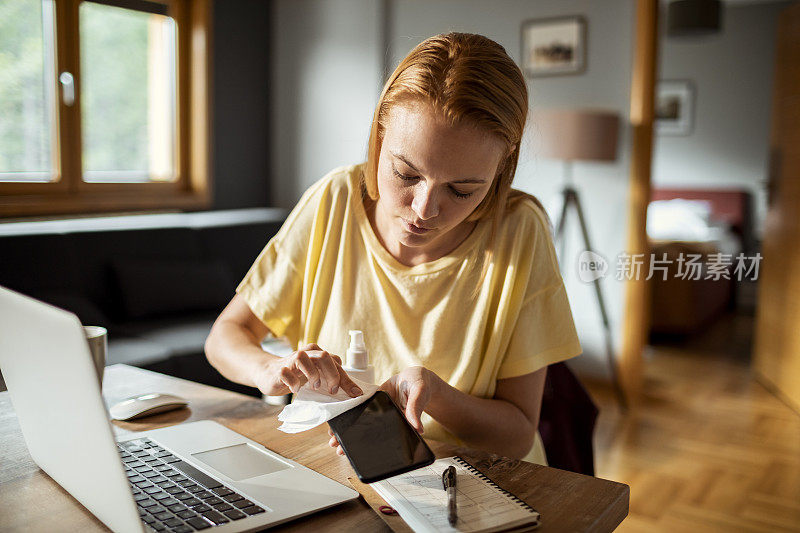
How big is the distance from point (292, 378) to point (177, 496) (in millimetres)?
185

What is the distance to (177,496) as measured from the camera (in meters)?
0.78

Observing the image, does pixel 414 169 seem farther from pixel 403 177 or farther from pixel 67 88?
pixel 67 88

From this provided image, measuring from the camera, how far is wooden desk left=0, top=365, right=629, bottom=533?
76cm

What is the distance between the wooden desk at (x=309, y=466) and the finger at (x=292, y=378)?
11cm

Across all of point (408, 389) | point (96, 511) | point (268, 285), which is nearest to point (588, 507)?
point (408, 389)

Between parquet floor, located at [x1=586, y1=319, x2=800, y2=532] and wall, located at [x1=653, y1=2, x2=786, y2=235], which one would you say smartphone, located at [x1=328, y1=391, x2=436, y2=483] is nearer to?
parquet floor, located at [x1=586, y1=319, x2=800, y2=532]

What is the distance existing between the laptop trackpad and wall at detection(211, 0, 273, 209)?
146 inches

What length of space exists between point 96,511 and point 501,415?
0.58 m

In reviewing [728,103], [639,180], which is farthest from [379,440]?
[728,103]

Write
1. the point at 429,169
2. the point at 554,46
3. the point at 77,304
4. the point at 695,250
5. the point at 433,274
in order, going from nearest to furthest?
the point at 429,169, the point at 433,274, the point at 77,304, the point at 554,46, the point at 695,250

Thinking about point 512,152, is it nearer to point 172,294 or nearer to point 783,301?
point 172,294

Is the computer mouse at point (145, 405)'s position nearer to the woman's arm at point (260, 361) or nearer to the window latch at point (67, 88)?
the woman's arm at point (260, 361)

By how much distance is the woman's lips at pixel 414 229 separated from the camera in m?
1.03

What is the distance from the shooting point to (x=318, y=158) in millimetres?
4668
